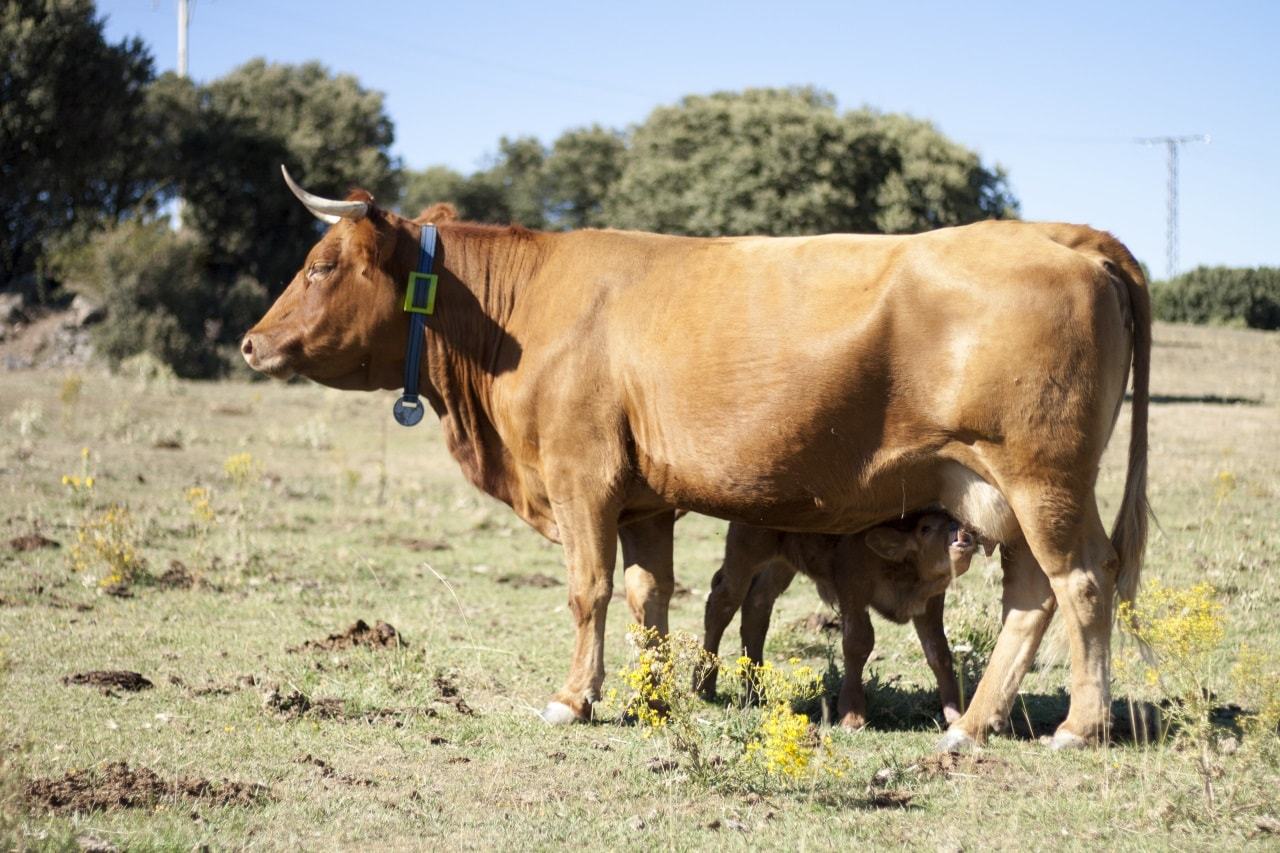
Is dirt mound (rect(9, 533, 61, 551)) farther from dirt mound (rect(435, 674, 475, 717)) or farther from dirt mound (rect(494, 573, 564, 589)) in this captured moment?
dirt mound (rect(435, 674, 475, 717))

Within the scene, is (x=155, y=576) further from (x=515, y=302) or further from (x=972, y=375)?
(x=972, y=375)

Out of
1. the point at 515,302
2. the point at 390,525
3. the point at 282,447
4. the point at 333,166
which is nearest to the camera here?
the point at 515,302

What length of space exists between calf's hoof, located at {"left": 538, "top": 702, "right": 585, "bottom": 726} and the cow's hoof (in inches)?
69.9

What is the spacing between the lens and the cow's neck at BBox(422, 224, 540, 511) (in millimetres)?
7160

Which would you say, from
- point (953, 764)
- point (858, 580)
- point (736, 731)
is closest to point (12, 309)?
point (858, 580)

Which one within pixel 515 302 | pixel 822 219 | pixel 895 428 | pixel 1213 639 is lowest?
pixel 1213 639

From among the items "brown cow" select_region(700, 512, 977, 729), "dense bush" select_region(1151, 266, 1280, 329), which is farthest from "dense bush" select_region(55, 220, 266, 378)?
"dense bush" select_region(1151, 266, 1280, 329)

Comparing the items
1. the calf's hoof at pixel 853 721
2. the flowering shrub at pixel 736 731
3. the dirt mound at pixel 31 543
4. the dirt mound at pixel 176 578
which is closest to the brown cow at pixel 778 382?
the calf's hoof at pixel 853 721

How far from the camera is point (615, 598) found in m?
10.4

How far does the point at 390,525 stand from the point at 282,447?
6.21 meters

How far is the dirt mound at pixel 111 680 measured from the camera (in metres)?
6.91

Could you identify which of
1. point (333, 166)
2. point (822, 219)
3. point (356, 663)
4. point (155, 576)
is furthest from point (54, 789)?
point (333, 166)

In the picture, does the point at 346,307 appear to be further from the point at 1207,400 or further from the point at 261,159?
the point at 261,159

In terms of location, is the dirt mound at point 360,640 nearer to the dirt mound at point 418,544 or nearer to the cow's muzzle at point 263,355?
the cow's muzzle at point 263,355
